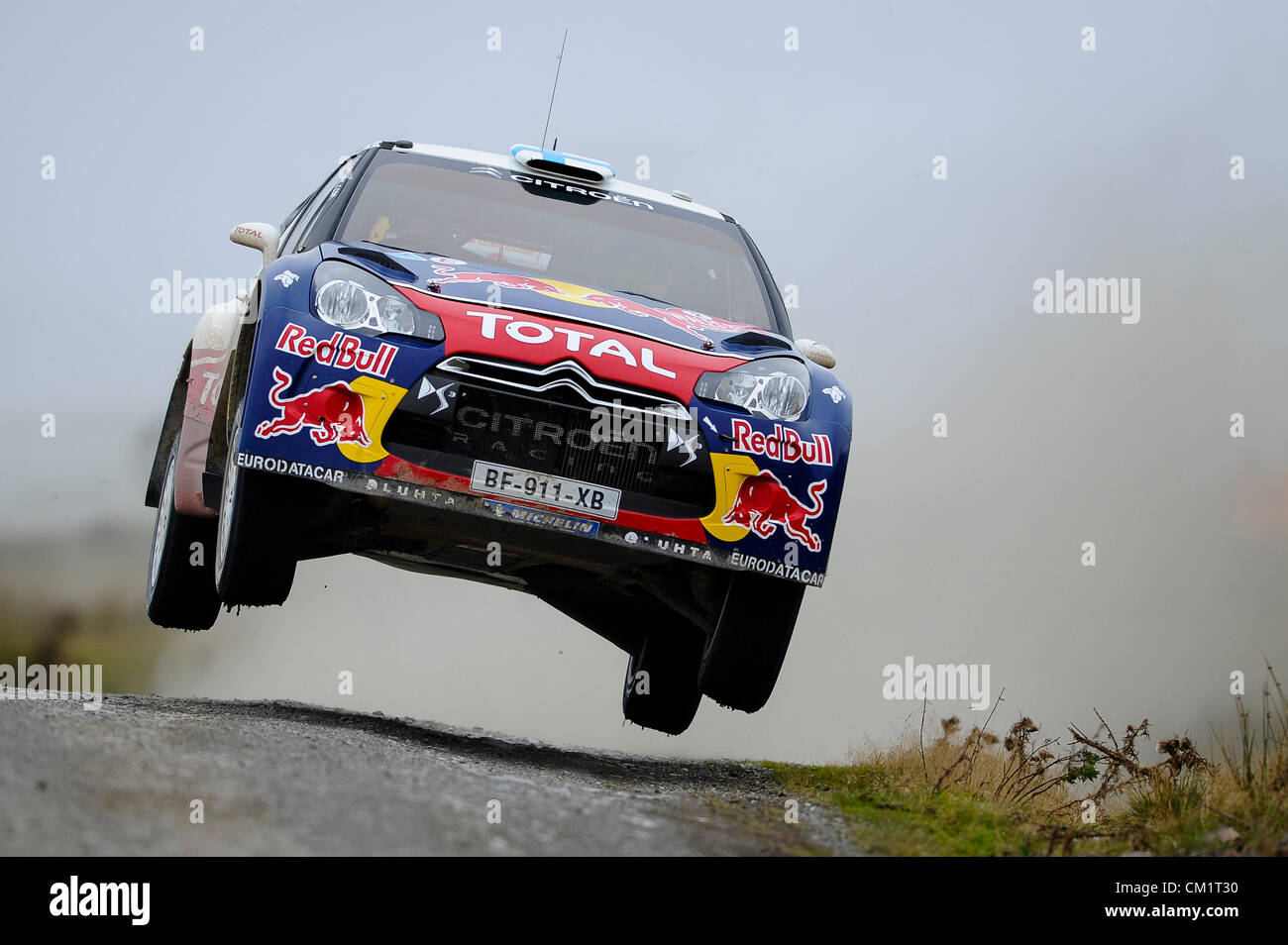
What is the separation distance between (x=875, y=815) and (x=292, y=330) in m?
2.24

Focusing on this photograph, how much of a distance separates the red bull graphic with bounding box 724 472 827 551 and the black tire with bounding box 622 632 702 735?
63.4 inches

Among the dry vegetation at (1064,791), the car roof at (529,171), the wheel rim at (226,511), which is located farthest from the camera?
the car roof at (529,171)

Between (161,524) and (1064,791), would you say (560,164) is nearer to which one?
(161,524)

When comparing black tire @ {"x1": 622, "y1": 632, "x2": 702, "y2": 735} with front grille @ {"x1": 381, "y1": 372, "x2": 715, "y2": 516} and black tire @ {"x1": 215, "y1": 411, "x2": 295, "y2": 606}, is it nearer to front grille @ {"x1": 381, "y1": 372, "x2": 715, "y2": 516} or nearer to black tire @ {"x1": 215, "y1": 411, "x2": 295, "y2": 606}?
front grille @ {"x1": 381, "y1": 372, "x2": 715, "y2": 516}

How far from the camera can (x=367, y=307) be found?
4.30m

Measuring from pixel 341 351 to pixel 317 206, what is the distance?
174 cm

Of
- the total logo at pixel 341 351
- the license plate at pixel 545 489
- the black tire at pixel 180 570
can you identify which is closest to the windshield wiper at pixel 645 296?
the license plate at pixel 545 489

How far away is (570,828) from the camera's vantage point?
314 centimetres

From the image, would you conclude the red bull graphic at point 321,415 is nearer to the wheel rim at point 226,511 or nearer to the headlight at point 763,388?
the wheel rim at point 226,511

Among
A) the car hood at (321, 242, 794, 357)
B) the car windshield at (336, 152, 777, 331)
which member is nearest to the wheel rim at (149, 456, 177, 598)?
the car windshield at (336, 152, 777, 331)

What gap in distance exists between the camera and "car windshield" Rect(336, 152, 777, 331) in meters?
5.25

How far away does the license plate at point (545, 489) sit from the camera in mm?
4285

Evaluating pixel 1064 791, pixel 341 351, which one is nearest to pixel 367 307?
pixel 341 351
